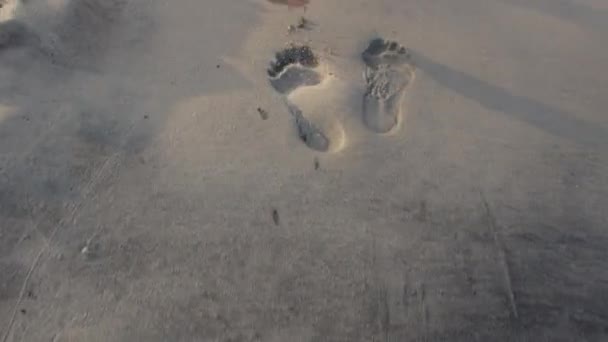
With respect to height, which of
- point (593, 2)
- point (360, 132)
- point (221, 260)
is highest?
point (593, 2)

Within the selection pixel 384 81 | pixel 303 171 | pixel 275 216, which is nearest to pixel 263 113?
pixel 303 171

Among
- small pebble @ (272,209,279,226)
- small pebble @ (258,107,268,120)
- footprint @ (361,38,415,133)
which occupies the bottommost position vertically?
small pebble @ (272,209,279,226)

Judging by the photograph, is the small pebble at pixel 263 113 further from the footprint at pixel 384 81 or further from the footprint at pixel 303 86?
the footprint at pixel 384 81

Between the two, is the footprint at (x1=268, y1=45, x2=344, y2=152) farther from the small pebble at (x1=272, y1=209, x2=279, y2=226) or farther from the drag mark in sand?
the drag mark in sand

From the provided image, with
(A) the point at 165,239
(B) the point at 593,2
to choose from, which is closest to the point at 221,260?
(A) the point at 165,239

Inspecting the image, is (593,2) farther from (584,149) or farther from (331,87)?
(331,87)

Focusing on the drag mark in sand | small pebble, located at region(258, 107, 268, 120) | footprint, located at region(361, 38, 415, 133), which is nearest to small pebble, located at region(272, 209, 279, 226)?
small pebble, located at region(258, 107, 268, 120)
